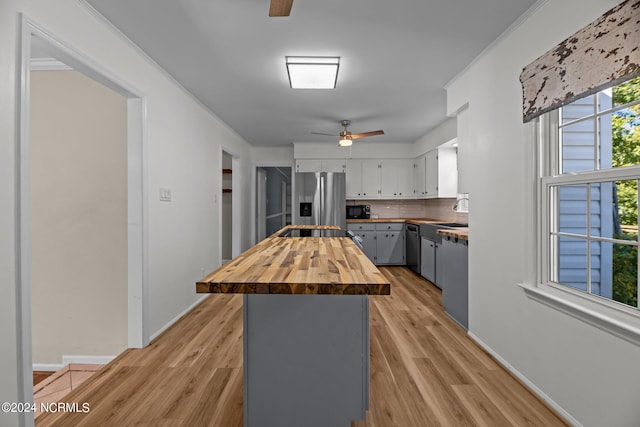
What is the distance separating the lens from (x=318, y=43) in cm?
250

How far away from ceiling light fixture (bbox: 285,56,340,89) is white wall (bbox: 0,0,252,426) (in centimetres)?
122

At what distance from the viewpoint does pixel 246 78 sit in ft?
10.4

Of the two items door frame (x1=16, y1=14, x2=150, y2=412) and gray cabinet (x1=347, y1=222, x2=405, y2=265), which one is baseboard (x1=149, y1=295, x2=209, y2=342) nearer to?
door frame (x1=16, y1=14, x2=150, y2=412)

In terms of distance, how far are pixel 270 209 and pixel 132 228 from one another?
5.15 metres

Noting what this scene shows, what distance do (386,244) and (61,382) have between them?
4774 mm

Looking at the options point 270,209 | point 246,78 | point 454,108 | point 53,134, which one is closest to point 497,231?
point 454,108

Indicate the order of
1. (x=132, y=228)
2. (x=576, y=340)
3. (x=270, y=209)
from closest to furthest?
(x=576, y=340) → (x=132, y=228) → (x=270, y=209)

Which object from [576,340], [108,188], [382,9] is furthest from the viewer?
[108,188]

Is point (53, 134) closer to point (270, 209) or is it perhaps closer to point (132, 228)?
point (132, 228)

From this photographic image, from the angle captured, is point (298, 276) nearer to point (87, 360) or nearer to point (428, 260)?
point (87, 360)

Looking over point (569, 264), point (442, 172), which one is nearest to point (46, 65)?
point (569, 264)

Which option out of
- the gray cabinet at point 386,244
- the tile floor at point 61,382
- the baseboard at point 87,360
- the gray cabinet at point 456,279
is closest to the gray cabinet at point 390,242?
the gray cabinet at point 386,244

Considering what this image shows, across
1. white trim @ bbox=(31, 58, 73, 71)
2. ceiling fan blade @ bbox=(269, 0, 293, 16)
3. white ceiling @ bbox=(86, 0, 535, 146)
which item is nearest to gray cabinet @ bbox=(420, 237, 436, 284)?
white ceiling @ bbox=(86, 0, 535, 146)

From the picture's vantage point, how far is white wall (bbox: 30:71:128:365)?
2.79 meters
